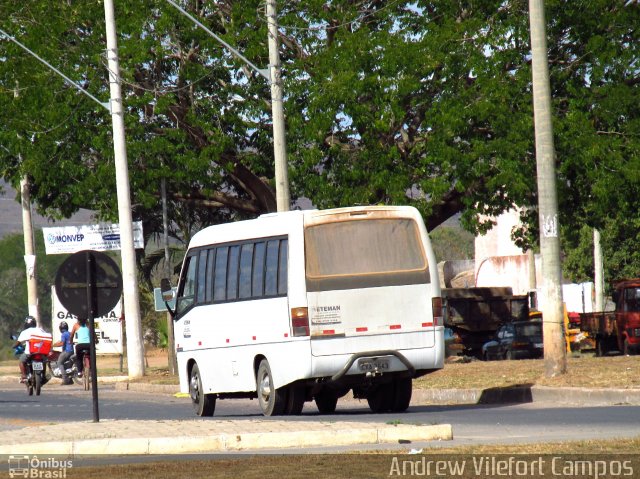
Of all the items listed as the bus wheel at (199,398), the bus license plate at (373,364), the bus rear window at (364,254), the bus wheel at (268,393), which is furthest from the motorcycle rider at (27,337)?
the bus license plate at (373,364)

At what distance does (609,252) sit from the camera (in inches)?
2601

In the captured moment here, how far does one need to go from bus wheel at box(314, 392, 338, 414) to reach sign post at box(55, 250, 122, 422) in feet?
15.5

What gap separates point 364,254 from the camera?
19.2 metres

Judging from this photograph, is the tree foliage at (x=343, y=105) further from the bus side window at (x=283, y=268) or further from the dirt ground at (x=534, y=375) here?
the bus side window at (x=283, y=268)

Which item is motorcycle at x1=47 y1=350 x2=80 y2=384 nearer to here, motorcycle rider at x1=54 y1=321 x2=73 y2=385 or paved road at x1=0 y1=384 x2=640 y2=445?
motorcycle rider at x1=54 y1=321 x2=73 y2=385

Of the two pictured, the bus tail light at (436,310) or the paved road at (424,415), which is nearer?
the paved road at (424,415)

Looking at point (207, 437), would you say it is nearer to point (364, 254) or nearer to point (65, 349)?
point (364, 254)

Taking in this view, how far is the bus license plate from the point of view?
18.7m

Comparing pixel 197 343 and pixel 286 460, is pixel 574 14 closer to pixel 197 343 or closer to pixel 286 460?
pixel 197 343

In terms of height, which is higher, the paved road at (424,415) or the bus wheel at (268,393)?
the bus wheel at (268,393)

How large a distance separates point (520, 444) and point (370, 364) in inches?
240

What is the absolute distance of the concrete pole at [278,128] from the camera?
1032 inches

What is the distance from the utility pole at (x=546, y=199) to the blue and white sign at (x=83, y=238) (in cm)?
1517

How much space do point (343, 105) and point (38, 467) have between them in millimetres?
19717
